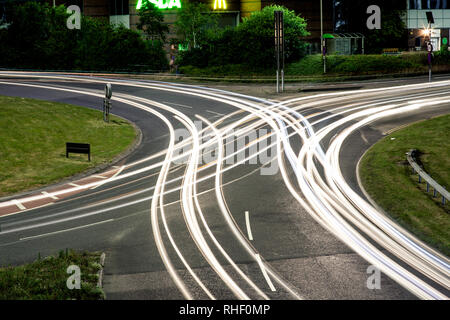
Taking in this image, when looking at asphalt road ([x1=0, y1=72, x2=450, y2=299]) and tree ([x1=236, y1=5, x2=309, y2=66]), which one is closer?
asphalt road ([x1=0, y1=72, x2=450, y2=299])

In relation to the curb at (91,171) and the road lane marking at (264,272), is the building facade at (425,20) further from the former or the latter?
the road lane marking at (264,272)

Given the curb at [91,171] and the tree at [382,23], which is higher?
the tree at [382,23]

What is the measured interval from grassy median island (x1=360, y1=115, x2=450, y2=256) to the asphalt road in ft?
2.39

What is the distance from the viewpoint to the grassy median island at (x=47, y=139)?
26.4m

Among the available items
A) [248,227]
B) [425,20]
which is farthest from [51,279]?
[425,20]

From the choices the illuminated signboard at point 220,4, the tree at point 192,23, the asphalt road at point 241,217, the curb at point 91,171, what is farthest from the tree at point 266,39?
the curb at point 91,171

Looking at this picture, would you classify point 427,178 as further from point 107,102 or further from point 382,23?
point 382,23

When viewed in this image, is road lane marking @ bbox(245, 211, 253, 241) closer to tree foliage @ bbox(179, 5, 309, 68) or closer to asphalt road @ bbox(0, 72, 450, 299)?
asphalt road @ bbox(0, 72, 450, 299)

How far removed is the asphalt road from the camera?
13.7 m

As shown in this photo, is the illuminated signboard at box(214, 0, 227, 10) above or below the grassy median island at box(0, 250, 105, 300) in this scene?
above

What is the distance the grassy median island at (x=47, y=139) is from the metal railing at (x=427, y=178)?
15.9 meters

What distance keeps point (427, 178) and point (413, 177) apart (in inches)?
101

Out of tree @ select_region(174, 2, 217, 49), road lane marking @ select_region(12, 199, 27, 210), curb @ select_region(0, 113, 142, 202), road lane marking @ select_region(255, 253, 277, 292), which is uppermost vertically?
tree @ select_region(174, 2, 217, 49)

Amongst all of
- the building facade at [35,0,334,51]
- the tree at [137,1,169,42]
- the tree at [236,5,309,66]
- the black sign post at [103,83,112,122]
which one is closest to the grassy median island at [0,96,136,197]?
the black sign post at [103,83,112,122]
